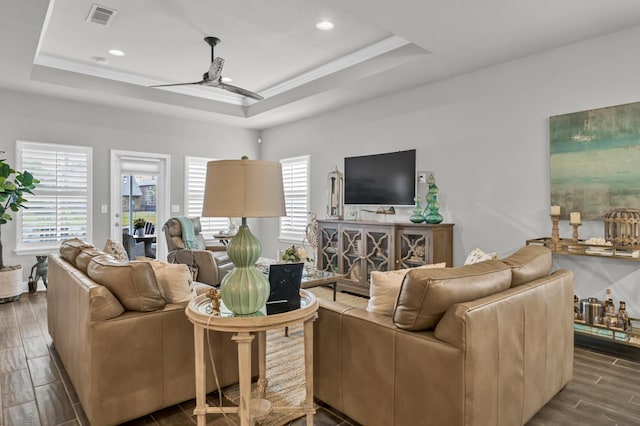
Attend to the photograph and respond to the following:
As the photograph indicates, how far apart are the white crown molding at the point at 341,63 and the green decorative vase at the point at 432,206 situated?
5.18 ft

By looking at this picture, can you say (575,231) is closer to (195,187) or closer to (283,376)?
(283,376)

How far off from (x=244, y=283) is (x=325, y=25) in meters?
2.98

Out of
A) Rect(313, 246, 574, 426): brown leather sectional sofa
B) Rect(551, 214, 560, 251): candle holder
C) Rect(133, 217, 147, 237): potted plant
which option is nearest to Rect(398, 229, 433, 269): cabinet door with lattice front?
Rect(551, 214, 560, 251): candle holder

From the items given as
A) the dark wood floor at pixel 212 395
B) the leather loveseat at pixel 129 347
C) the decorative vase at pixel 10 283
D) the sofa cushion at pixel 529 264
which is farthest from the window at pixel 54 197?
the sofa cushion at pixel 529 264

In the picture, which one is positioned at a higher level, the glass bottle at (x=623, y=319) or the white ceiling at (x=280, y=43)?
the white ceiling at (x=280, y=43)

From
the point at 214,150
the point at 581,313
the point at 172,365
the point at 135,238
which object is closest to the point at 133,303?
the point at 172,365

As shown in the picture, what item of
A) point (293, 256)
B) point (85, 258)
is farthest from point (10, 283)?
point (293, 256)

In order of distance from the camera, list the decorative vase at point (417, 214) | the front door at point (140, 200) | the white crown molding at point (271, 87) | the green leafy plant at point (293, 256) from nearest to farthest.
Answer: the green leafy plant at point (293, 256) → the white crown molding at point (271, 87) → the decorative vase at point (417, 214) → the front door at point (140, 200)

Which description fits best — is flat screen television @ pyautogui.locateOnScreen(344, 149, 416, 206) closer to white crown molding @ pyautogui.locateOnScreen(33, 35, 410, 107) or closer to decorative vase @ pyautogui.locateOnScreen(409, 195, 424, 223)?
decorative vase @ pyautogui.locateOnScreen(409, 195, 424, 223)

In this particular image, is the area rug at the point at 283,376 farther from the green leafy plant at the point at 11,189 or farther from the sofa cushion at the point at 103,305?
the green leafy plant at the point at 11,189

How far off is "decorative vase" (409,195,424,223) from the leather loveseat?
2.91 m

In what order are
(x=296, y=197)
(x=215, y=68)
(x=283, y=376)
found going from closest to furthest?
(x=283, y=376) < (x=215, y=68) < (x=296, y=197)

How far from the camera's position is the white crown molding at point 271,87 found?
4.39 meters

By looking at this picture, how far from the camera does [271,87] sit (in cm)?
598
